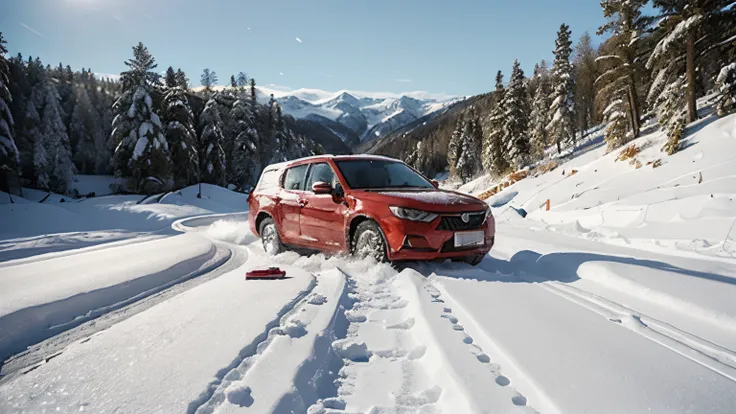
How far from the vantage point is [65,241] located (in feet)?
39.9

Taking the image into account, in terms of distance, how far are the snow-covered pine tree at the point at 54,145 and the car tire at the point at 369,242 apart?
4613 cm

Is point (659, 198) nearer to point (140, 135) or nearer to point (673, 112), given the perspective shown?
point (673, 112)

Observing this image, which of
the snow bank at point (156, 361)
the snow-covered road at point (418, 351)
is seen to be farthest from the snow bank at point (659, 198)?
the snow bank at point (156, 361)

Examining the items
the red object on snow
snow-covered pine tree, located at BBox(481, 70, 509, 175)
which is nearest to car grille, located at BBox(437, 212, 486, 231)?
the red object on snow

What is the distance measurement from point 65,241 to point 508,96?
3506cm

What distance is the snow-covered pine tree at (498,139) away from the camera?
37750mm

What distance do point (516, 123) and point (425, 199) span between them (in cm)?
3477

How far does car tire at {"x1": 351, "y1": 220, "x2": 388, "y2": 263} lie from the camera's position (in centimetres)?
468

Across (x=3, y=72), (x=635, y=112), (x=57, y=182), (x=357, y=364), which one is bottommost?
(x=357, y=364)

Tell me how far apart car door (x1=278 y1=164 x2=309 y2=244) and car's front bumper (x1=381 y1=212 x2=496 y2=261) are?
79.2 inches

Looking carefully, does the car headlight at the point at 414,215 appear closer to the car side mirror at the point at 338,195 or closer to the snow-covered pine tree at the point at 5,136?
the car side mirror at the point at 338,195

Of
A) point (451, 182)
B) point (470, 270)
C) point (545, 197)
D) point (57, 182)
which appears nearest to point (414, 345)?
point (470, 270)

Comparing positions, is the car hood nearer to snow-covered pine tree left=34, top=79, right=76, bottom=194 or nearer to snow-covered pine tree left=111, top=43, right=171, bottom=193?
snow-covered pine tree left=111, top=43, right=171, bottom=193

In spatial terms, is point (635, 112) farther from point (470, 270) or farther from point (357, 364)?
point (357, 364)
